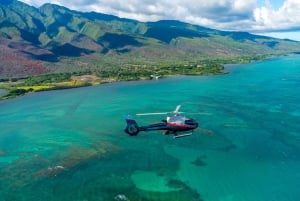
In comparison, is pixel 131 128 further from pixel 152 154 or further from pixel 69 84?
pixel 69 84

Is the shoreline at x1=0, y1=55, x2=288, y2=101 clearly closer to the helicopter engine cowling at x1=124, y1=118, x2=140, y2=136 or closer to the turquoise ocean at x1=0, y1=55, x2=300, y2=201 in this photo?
the turquoise ocean at x1=0, y1=55, x2=300, y2=201

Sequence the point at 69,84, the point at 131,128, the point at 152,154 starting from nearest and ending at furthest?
the point at 131,128 < the point at 152,154 < the point at 69,84

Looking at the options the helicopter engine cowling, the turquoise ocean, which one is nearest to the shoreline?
the turquoise ocean

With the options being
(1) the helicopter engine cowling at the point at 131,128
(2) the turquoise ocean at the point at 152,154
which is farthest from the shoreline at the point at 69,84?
(1) the helicopter engine cowling at the point at 131,128

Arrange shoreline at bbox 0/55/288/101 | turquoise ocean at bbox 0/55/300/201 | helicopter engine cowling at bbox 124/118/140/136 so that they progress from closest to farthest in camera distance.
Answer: turquoise ocean at bbox 0/55/300/201
helicopter engine cowling at bbox 124/118/140/136
shoreline at bbox 0/55/288/101

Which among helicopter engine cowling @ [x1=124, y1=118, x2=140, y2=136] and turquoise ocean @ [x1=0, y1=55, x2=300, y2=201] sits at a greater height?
helicopter engine cowling @ [x1=124, y1=118, x2=140, y2=136]

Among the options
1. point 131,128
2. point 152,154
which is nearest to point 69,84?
point 152,154

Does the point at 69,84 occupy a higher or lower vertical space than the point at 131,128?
lower

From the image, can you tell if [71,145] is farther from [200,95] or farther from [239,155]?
[200,95]

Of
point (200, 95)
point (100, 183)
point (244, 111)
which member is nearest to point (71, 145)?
point (100, 183)
